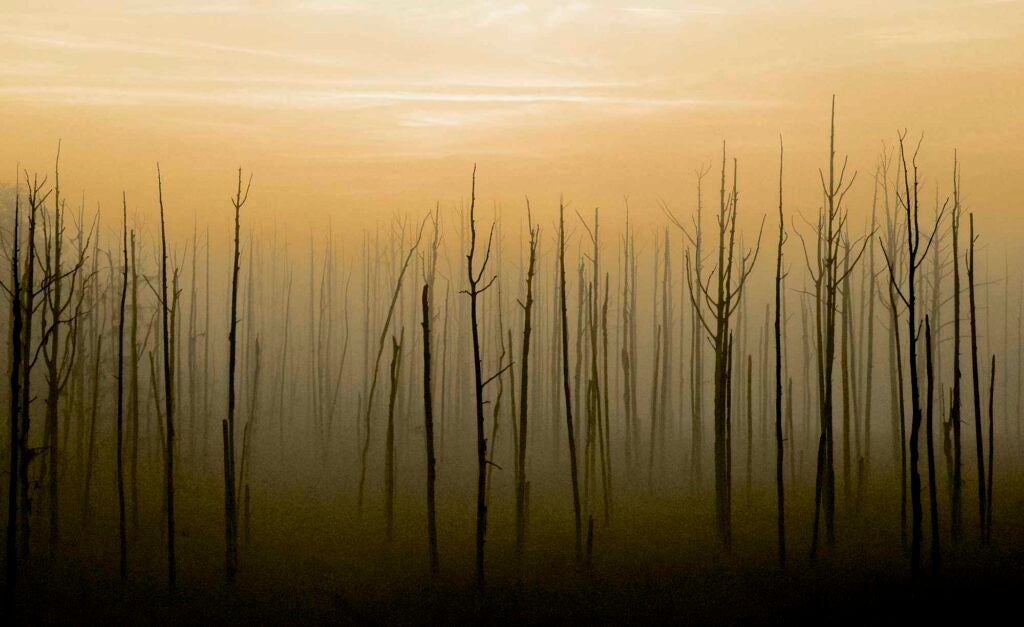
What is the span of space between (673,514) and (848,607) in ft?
13.4

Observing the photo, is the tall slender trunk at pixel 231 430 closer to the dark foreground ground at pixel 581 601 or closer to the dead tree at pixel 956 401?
the dark foreground ground at pixel 581 601

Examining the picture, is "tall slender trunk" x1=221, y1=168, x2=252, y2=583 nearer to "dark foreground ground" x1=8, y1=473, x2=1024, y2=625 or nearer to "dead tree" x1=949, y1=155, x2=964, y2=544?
"dark foreground ground" x1=8, y1=473, x2=1024, y2=625

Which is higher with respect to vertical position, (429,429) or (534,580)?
(429,429)

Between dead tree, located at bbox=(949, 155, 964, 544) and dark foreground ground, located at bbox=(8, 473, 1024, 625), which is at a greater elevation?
dead tree, located at bbox=(949, 155, 964, 544)

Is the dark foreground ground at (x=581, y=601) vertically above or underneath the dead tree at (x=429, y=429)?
underneath

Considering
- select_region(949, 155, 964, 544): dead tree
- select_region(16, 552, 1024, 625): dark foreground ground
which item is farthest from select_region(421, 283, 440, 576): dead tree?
select_region(949, 155, 964, 544): dead tree

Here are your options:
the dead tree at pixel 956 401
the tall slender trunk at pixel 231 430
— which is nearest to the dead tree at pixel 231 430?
the tall slender trunk at pixel 231 430

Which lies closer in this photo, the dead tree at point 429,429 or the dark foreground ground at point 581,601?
the dead tree at point 429,429

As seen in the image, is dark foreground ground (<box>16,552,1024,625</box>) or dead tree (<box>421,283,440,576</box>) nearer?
dead tree (<box>421,283,440,576</box>)

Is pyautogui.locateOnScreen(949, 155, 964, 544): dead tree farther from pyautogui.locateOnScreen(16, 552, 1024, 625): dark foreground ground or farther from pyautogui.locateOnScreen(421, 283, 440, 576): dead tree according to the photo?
pyautogui.locateOnScreen(421, 283, 440, 576): dead tree

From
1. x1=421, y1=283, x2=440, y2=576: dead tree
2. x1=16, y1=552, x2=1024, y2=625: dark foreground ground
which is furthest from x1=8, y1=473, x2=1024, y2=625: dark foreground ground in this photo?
x1=421, y1=283, x2=440, y2=576: dead tree

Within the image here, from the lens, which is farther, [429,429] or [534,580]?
[534,580]

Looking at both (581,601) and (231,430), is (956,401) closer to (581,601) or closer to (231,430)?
(581,601)

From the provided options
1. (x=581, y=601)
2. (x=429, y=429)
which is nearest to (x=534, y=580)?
(x=581, y=601)
